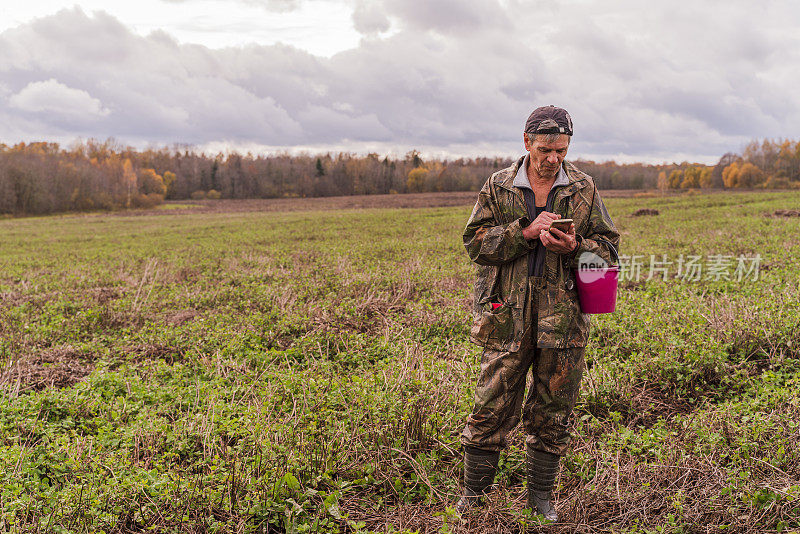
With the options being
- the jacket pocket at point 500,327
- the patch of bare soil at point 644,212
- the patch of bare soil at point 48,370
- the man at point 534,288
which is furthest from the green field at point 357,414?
the patch of bare soil at point 644,212

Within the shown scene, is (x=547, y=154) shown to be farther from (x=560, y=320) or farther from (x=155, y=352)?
(x=155, y=352)

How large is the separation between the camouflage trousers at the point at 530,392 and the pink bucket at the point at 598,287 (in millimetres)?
234

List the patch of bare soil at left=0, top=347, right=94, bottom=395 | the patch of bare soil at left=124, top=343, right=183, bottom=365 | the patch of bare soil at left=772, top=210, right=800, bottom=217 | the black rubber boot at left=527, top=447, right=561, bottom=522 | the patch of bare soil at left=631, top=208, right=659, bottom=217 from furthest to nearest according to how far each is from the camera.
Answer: the patch of bare soil at left=631, top=208, right=659, bottom=217 → the patch of bare soil at left=772, top=210, right=800, bottom=217 → the patch of bare soil at left=124, top=343, right=183, bottom=365 → the patch of bare soil at left=0, top=347, right=94, bottom=395 → the black rubber boot at left=527, top=447, right=561, bottom=522

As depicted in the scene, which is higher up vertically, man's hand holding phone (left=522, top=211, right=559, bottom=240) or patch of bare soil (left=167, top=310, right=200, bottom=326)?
man's hand holding phone (left=522, top=211, right=559, bottom=240)

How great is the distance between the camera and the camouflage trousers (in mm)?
2830

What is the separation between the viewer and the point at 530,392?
9.96 feet

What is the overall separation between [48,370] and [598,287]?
20.0ft

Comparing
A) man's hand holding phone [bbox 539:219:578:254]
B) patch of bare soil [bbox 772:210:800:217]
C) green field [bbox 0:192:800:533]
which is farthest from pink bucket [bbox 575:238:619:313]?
patch of bare soil [bbox 772:210:800:217]

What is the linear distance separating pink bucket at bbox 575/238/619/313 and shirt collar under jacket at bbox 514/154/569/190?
495 millimetres

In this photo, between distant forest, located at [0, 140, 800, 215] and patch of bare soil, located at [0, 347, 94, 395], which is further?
distant forest, located at [0, 140, 800, 215]

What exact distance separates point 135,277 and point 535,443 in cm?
1124

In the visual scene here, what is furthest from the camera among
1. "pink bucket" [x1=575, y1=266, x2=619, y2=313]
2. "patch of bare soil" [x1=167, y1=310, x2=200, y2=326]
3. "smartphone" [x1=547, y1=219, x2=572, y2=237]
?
"patch of bare soil" [x1=167, y1=310, x2=200, y2=326]

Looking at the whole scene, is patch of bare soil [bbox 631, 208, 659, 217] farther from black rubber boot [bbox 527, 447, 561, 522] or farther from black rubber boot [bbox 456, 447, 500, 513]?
black rubber boot [bbox 456, 447, 500, 513]

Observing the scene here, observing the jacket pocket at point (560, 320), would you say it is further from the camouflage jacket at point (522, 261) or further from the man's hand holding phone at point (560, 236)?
the man's hand holding phone at point (560, 236)
